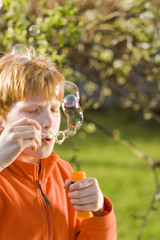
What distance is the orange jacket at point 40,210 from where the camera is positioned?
1.39 m

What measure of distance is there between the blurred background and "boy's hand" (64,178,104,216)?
2.51ft

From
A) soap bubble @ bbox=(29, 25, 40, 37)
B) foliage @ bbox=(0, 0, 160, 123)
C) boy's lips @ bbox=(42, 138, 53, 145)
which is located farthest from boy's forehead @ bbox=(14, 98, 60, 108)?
foliage @ bbox=(0, 0, 160, 123)

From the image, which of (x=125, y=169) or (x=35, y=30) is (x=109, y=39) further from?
Result: (x=125, y=169)

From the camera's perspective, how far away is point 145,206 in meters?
4.53

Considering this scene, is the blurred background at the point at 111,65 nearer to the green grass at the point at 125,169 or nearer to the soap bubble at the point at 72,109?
the green grass at the point at 125,169

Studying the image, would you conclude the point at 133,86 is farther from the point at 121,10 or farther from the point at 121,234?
the point at 121,234

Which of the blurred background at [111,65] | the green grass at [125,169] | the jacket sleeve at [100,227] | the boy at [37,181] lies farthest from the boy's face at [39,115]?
the green grass at [125,169]

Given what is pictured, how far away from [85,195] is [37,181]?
0.67 feet

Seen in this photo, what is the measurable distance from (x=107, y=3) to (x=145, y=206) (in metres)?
2.36

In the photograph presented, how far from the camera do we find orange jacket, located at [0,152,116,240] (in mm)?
1386

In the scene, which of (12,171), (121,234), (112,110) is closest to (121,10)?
(12,171)

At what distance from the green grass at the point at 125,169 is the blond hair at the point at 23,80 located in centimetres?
128

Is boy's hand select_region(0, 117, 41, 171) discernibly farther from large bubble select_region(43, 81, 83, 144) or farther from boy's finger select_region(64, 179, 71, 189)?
large bubble select_region(43, 81, 83, 144)

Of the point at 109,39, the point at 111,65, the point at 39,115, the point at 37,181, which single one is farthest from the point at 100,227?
the point at 109,39
